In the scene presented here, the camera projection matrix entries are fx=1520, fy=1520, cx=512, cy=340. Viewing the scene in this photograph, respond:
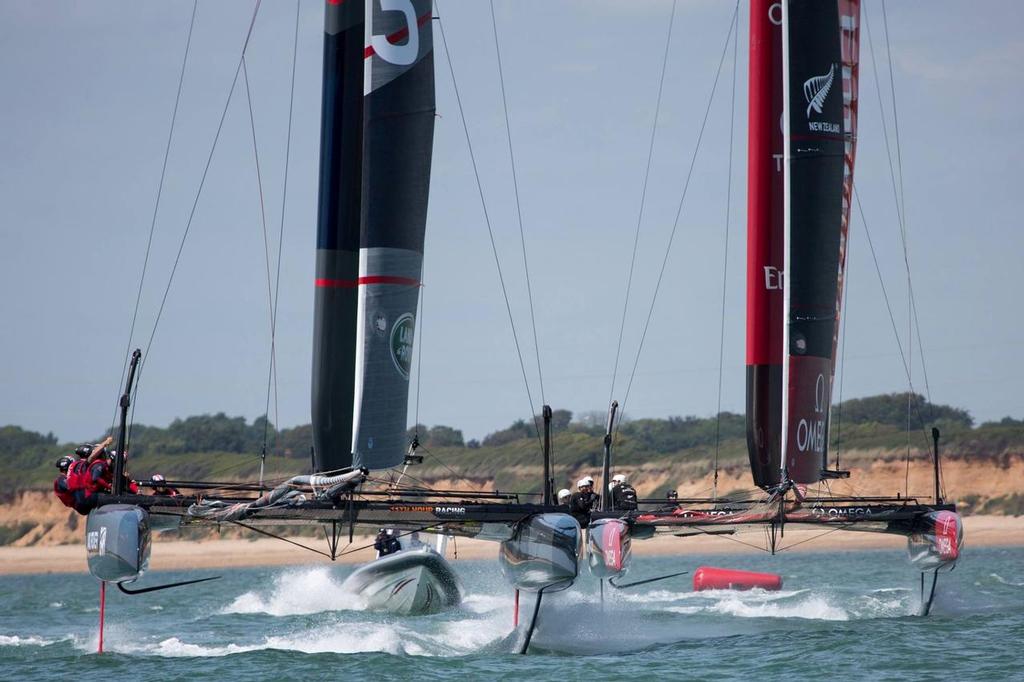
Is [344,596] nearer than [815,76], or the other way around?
[815,76]

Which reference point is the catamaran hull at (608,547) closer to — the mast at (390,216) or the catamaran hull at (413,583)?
the mast at (390,216)

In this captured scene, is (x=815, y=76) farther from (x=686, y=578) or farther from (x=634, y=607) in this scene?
(x=686, y=578)

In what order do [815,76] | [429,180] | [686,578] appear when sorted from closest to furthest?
[429,180] → [815,76] → [686,578]

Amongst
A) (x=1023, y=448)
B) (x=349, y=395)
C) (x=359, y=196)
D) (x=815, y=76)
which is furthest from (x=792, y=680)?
(x=1023, y=448)

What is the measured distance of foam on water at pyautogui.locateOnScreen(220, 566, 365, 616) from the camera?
97.1ft

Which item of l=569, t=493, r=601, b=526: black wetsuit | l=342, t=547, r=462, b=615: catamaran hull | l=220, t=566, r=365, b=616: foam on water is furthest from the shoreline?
l=569, t=493, r=601, b=526: black wetsuit

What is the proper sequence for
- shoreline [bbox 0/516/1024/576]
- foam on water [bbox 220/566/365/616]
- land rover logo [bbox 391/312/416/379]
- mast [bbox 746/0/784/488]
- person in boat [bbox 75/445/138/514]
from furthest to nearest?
shoreline [bbox 0/516/1024/576], foam on water [bbox 220/566/365/616], mast [bbox 746/0/784/488], land rover logo [bbox 391/312/416/379], person in boat [bbox 75/445/138/514]

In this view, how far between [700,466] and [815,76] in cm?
4627

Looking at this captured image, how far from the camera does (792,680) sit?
16094mm

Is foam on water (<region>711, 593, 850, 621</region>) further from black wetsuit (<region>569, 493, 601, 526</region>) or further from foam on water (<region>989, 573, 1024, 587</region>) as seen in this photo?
black wetsuit (<region>569, 493, 601, 526</region>)

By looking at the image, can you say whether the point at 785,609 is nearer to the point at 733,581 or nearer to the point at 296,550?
the point at 733,581

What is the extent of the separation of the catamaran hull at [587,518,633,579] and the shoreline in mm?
35745

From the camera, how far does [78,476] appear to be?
1794cm

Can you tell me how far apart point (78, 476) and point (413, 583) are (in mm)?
8746
